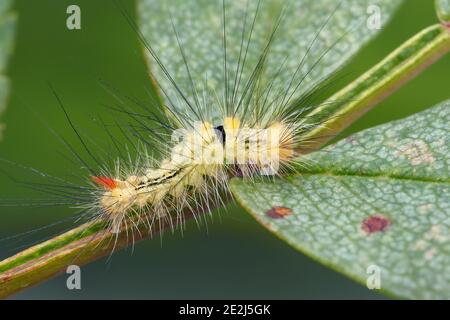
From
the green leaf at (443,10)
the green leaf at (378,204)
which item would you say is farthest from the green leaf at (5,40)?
the green leaf at (443,10)

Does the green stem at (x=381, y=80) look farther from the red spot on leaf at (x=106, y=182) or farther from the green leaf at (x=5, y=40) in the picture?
the green leaf at (x=5, y=40)

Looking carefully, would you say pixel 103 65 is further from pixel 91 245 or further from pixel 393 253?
pixel 393 253

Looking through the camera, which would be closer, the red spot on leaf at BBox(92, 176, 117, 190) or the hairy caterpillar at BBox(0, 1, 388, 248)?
the hairy caterpillar at BBox(0, 1, 388, 248)

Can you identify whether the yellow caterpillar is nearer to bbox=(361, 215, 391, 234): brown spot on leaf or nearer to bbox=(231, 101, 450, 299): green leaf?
bbox=(231, 101, 450, 299): green leaf

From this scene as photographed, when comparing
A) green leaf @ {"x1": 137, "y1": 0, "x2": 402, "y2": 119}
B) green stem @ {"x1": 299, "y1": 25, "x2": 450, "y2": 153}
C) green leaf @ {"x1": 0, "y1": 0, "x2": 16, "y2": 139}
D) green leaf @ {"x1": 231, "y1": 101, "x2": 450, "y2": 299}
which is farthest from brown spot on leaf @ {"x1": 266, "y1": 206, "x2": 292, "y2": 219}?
green leaf @ {"x1": 0, "y1": 0, "x2": 16, "y2": 139}

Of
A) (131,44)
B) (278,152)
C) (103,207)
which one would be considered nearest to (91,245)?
(103,207)

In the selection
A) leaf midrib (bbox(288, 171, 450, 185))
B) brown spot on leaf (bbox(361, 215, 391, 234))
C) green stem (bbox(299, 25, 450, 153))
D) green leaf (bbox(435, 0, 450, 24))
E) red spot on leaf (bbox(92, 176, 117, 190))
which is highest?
green leaf (bbox(435, 0, 450, 24))
